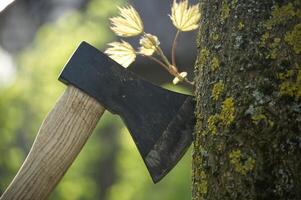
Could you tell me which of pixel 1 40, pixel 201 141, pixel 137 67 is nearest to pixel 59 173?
pixel 201 141

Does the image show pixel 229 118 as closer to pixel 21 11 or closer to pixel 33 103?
pixel 33 103

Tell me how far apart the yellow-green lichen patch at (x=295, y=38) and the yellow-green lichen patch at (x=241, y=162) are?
0.20 meters

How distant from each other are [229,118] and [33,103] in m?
3.07

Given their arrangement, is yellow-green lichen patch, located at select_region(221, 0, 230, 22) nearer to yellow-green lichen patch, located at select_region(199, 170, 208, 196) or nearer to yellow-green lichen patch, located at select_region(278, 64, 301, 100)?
yellow-green lichen patch, located at select_region(278, 64, 301, 100)

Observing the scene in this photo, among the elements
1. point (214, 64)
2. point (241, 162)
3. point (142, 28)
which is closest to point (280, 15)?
point (214, 64)

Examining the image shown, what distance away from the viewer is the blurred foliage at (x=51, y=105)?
3.46m

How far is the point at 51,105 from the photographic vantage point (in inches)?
138

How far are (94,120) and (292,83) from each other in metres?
0.48

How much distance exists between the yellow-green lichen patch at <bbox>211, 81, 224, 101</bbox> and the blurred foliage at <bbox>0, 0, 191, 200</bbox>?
2.44 metres

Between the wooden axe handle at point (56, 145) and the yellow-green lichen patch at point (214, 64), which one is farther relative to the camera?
the wooden axe handle at point (56, 145)

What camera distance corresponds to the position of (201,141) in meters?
0.83

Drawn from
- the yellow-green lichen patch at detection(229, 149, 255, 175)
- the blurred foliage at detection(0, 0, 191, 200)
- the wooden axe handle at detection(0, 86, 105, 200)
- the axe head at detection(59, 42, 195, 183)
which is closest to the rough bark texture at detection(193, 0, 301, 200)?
the yellow-green lichen patch at detection(229, 149, 255, 175)

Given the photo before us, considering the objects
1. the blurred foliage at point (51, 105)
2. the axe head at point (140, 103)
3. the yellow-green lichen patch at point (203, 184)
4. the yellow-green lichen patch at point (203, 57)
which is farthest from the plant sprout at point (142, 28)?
the blurred foliage at point (51, 105)

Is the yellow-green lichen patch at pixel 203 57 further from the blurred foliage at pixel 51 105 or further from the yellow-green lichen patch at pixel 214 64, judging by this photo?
the blurred foliage at pixel 51 105
